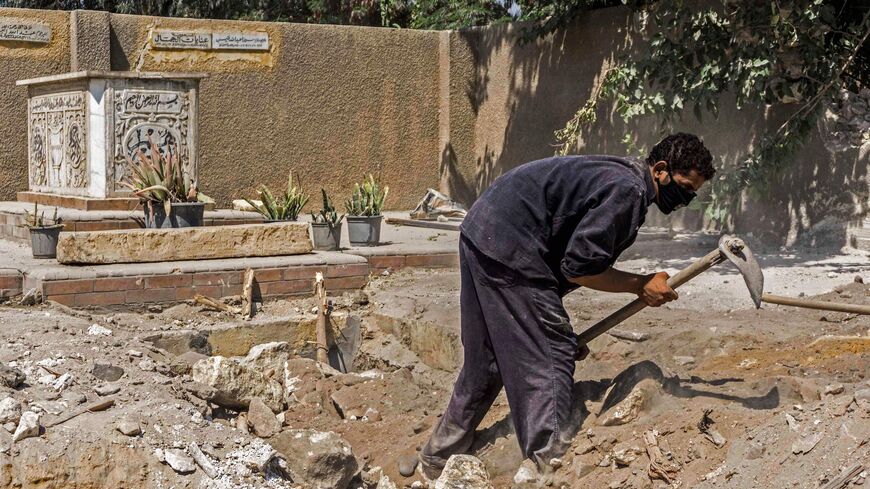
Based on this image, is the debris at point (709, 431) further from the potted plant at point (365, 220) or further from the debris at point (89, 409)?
the potted plant at point (365, 220)

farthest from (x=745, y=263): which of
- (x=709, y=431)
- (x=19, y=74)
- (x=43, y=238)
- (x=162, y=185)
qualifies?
(x=19, y=74)

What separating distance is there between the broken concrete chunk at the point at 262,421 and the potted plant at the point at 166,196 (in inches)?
114

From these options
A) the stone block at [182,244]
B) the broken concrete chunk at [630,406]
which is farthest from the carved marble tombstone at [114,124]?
the broken concrete chunk at [630,406]

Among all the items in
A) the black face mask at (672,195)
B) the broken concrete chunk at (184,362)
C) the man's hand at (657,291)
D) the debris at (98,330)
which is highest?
the black face mask at (672,195)

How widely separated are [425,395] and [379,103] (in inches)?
299

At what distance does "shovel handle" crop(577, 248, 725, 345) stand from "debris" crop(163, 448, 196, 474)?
1.58 metres

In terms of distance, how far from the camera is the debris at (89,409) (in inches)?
170

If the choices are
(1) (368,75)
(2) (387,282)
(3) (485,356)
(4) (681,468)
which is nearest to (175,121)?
(2) (387,282)

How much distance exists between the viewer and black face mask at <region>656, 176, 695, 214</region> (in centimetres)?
374

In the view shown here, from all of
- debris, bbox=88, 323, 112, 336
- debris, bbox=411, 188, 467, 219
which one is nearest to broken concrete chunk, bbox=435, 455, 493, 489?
debris, bbox=88, 323, 112, 336

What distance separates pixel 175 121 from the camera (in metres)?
9.20

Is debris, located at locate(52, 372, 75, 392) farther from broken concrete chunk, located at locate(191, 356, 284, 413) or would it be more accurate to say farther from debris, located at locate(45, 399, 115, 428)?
broken concrete chunk, located at locate(191, 356, 284, 413)

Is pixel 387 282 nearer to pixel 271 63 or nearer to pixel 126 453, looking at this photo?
pixel 126 453

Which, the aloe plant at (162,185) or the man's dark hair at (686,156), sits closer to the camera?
the man's dark hair at (686,156)
